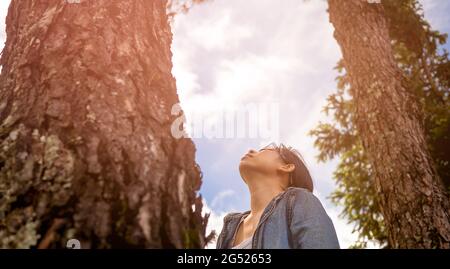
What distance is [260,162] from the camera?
362 cm

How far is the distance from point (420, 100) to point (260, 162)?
6142 millimetres

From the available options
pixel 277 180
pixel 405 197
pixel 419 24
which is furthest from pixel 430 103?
pixel 277 180

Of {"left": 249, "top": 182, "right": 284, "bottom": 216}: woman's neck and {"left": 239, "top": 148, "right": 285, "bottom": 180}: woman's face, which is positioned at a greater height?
{"left": 239, "top": 148, "right": 285, "bottom": 180}: woman's face

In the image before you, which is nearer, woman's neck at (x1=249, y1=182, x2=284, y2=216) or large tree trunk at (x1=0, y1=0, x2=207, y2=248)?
large tree trunk at (x1=0, y1=0, x2=207, y2=248)

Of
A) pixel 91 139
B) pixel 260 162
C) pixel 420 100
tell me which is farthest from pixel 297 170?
pixel 420 100

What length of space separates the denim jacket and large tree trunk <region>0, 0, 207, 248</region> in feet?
3.90

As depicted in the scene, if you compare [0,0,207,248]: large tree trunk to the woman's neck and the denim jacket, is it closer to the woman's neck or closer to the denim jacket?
the denim jacket

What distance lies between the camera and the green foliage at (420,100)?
26.0ft

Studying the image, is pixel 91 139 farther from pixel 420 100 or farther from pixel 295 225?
pixel 420 100

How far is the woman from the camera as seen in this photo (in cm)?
257

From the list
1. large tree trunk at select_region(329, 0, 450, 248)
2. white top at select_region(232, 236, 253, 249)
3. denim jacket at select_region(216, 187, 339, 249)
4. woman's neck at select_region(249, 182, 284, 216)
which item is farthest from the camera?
large tree trunk at select_region(329, 0, 450, 248)

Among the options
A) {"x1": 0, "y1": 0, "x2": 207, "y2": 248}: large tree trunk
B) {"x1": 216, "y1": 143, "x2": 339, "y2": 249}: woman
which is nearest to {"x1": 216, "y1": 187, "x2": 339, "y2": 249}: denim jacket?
{"x1": 216, "y1": 143, "x2": 339, "y2": 249}: woman

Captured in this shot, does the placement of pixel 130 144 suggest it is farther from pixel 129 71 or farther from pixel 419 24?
pixel 419 24

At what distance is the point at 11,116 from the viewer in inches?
62.1
